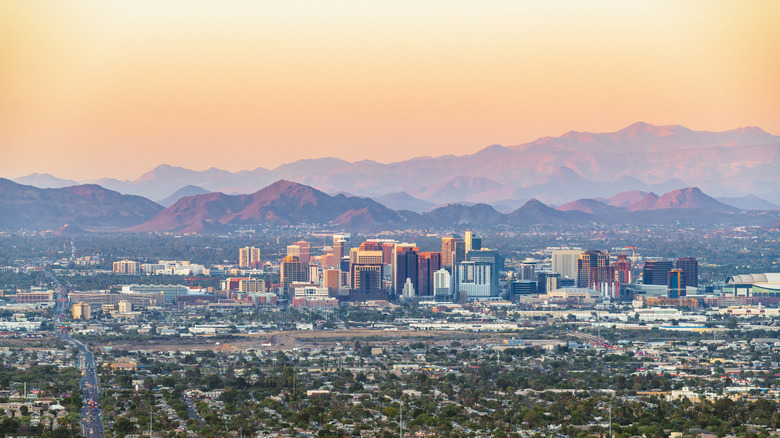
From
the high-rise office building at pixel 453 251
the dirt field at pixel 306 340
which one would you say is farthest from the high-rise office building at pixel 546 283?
the dirt field at pixel 306 340

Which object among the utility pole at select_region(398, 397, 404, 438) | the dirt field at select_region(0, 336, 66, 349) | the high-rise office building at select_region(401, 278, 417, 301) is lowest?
the utility pole at select_region(398, 397, 404, 438)

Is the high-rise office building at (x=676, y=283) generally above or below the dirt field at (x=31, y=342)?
above

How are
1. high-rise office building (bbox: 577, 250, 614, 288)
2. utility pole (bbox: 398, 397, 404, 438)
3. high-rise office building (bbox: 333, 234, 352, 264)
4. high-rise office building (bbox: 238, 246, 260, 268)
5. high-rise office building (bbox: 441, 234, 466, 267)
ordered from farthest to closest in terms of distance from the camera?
1. high-rise office building (bbox: 238, 246, 260, 268)
2. high-rise office building (bbox: 333, 234, 352, 264)
3. high-rise office building (bbox: 441, 234, 466, 267)
4. high-rise office building (bbox: 577, 250, 614, 288)
5. utility pole (bbox: 398, 397, 404, 438)

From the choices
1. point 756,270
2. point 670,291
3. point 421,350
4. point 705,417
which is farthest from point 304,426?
point 756,270

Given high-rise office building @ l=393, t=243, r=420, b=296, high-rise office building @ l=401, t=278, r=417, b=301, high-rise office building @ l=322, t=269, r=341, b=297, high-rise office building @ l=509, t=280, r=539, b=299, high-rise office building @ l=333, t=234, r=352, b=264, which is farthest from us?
high-rise office building @ l=333, t=234, r=352, b=264

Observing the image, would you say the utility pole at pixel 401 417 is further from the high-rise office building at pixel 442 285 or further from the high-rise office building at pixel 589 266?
the high-rise office building at pixel 589 266

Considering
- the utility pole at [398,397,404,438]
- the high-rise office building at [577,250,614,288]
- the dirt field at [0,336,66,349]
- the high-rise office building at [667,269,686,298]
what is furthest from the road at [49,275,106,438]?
the high-rise office building at [577,250,614,288]

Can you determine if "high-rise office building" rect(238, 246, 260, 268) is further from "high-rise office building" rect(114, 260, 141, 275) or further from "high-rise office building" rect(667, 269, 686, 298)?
"high-rise office building" rect(667, 269, 686, 298)

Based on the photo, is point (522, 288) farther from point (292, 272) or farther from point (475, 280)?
point (292, 272)
